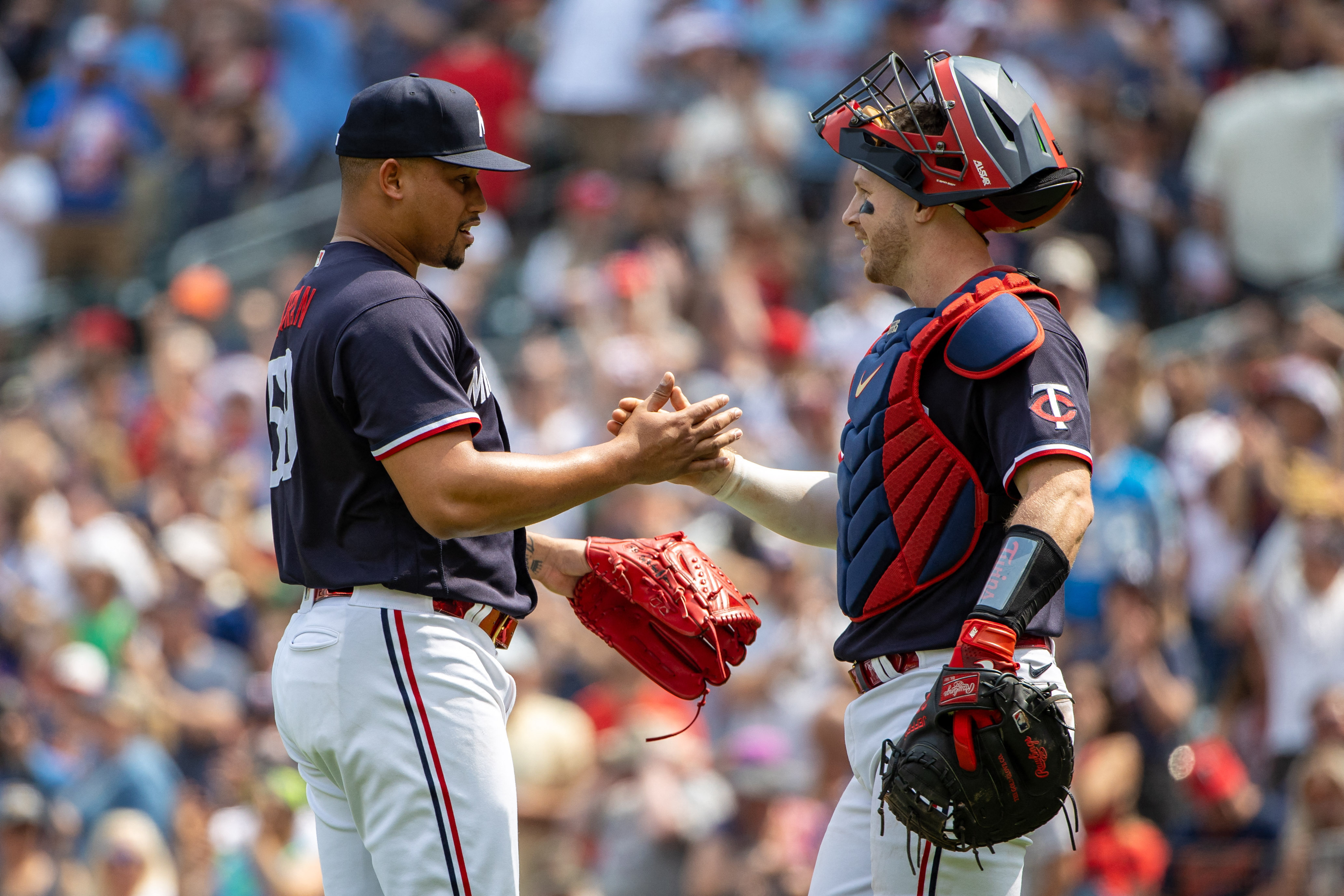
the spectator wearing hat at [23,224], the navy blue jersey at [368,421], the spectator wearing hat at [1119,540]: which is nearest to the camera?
the navy blue jersey at [368,421]

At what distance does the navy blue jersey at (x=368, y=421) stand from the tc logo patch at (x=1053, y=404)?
1179mm

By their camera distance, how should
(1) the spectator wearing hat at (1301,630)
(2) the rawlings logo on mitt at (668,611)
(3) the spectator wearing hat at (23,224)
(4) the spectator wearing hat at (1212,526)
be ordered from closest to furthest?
1. (2) the rawlings logo on mitt at (668,611)
2. (1) the spectator wearing hat at (1301,630)
3. (4) the spectator wearing hat at (1212,526)
4. (3) the spectator wearing hat at (23,224)

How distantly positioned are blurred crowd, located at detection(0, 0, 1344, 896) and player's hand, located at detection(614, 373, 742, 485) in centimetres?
276

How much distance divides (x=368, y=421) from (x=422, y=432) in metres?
0.13

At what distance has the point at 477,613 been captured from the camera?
368 cm

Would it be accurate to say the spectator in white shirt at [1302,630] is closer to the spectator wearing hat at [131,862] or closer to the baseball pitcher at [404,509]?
the baseball pitcher at [404,509]

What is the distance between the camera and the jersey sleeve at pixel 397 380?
346 centimetres

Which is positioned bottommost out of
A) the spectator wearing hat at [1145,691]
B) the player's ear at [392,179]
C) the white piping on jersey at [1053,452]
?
the spectator wearing hat at [1145,691]

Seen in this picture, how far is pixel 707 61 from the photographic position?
416 inches

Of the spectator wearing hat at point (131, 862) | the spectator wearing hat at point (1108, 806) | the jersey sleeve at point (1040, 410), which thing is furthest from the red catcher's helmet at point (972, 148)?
the spectator wearing hat at point (131, 862)

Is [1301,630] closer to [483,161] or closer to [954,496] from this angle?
[954,496]

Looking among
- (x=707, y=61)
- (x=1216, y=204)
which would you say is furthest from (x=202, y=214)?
(x=1216, y=204)

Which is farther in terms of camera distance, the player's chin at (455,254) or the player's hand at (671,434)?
the player's chin at (455,254)

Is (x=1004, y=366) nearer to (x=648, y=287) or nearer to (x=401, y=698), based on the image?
(x=401, y=698)
